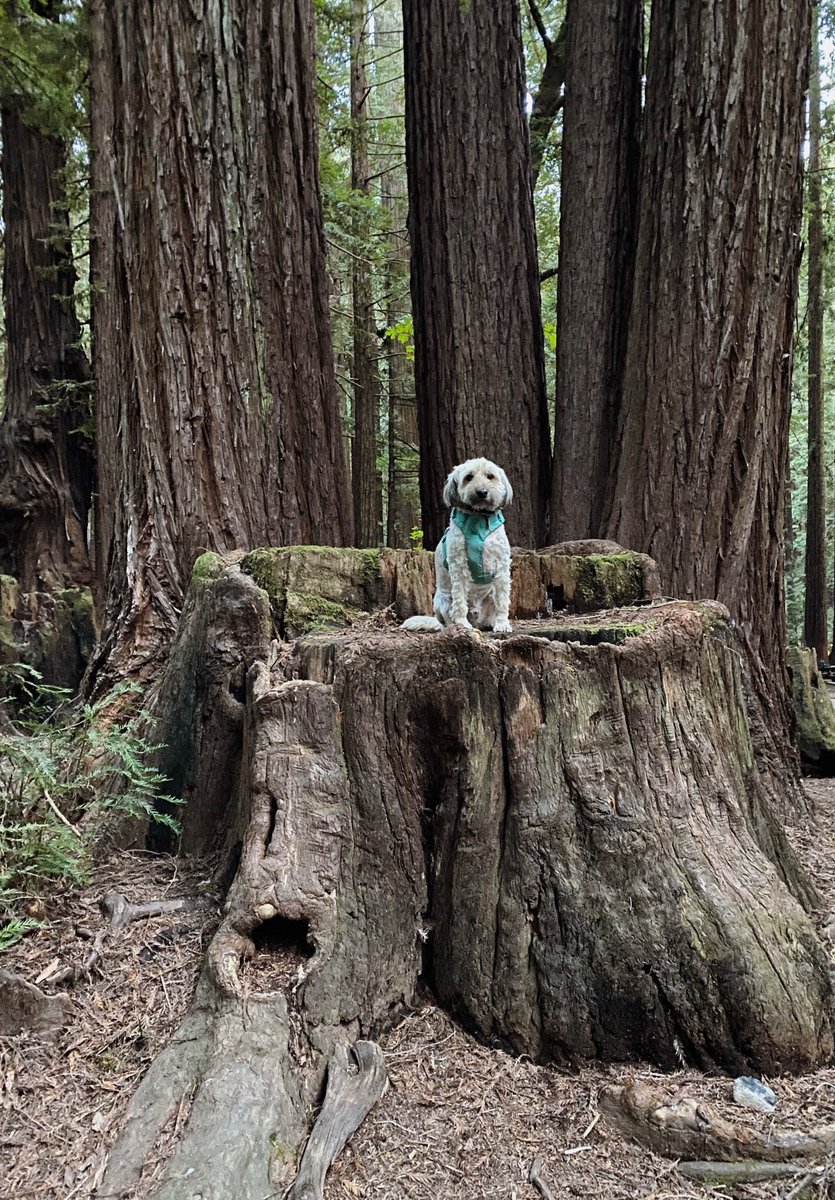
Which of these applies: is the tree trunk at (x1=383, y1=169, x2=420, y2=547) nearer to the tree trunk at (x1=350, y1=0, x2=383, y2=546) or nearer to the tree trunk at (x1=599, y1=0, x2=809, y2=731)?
the tree trunk at (x1=350, y1=0, x2=383, y2=546)

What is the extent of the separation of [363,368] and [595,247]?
7641 millimetres

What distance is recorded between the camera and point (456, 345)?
233 inches

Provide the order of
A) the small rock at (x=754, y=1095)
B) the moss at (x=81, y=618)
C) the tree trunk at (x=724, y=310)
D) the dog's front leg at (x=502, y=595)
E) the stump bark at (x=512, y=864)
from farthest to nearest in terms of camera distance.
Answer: the moss at (x=81, y=618), the tree trunk at (x=724, y=310), the dog's front leg at (x=502, y=595), the stump bark at (x=512, y=864), the small rock at (x=754, y=1095)

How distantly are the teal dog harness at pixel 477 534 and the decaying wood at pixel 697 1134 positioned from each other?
2.05 metres

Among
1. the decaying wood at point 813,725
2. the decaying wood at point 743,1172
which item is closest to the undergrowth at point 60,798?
the decaying wood at point 743,1172

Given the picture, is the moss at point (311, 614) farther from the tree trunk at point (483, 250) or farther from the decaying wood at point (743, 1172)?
the tree trunk at point (483, 250)

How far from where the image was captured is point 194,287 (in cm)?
435

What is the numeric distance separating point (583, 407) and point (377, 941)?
14.2 ft

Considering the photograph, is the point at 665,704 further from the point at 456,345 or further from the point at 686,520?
the point at 456,345

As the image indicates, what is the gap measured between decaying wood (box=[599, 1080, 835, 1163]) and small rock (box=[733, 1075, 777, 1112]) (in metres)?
0.11

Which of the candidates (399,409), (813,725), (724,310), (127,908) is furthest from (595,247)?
(399,409)

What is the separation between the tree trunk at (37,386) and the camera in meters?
8.79

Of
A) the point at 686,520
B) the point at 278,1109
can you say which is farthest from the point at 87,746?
the point at 686,520

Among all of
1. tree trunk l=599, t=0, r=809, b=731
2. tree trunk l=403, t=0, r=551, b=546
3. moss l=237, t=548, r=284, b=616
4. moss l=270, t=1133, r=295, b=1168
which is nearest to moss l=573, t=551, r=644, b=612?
tree trunk l=599, t=0, r=809, b=731
